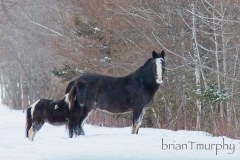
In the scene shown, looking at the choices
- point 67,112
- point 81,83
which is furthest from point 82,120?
point 81,83

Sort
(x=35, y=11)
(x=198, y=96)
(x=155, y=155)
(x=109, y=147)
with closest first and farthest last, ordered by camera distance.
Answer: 1. (x=155, y=155)
2. (x=109, y=147)
3. (x=198, y=96)
4. (x=35, y=11)

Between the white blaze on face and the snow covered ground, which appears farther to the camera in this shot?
the white blaze on face

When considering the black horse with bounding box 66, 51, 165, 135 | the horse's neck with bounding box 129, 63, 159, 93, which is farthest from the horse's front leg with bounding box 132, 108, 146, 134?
the horse's neck with bounding box 129, 63, 159, 93

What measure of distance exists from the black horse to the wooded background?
1901 millimetres

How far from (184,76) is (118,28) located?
334 centimetres

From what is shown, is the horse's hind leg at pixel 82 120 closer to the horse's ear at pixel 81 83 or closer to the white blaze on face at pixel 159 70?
the horse's ear at pixel 81 83

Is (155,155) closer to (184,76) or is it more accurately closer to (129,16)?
(184,76)

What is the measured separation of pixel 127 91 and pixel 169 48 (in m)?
6.36

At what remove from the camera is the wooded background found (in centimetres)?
1661

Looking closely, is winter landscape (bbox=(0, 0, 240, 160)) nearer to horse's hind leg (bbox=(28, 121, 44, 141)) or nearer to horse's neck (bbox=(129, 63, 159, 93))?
horse's neck (bbox=(129, 63, 159, 93))

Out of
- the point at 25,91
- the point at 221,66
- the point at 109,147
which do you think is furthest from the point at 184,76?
the point at 25,91

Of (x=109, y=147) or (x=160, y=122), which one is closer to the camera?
(x=109, y=147)

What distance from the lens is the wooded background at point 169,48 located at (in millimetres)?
16609

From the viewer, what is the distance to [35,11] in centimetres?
3591
